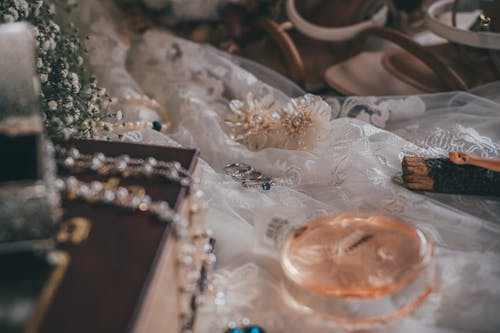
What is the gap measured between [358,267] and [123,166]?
405 mm

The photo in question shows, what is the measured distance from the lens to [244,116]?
4.15ft

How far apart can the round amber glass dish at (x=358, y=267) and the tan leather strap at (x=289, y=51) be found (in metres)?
0.83

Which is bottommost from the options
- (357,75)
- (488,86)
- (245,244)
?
(245,244)

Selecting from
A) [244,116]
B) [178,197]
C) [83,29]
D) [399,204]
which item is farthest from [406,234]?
[83,29]

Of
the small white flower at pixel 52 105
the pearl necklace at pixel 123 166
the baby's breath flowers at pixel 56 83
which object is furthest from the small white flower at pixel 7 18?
the pearl necklace at pixel 123 166

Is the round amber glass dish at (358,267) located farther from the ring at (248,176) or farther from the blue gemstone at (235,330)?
the ring at (248,176)

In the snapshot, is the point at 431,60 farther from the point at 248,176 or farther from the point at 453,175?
the point at 248,176

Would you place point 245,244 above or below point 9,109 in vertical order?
below

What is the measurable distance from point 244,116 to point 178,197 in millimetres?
555

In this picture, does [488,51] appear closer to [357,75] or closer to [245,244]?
[357,75]

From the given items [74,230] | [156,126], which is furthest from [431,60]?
[74,230]

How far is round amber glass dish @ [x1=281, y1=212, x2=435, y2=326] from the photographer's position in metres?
0.74

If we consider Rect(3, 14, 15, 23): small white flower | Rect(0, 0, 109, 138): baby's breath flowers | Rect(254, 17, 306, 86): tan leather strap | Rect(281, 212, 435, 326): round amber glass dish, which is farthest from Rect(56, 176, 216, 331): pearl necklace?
Rect(254, 17, 306, 86): tan leather strap

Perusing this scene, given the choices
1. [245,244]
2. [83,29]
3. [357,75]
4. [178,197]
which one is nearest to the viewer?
[178,197]
